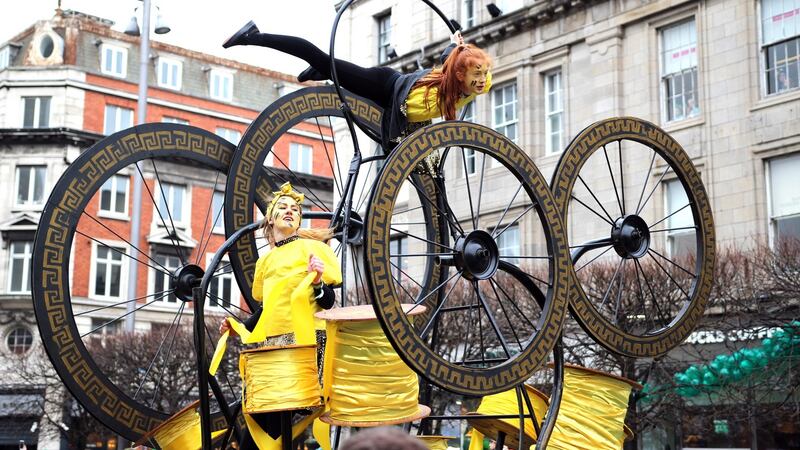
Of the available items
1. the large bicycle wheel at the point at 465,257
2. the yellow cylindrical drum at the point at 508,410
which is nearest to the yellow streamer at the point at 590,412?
the yellow cylindrical drum at the point at 508,410

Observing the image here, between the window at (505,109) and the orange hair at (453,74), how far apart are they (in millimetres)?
20230

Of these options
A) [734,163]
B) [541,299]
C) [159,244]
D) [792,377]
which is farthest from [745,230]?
[159,244]

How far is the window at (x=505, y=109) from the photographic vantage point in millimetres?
28781

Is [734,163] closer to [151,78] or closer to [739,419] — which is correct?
[739,419]

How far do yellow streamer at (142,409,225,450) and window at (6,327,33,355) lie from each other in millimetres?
35035

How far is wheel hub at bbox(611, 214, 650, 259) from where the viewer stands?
30.9 ft

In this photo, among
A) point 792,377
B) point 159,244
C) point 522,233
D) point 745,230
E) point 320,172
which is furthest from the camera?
point 320,172

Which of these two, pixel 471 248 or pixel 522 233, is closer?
pixel 471 248

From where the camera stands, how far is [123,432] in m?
8.90

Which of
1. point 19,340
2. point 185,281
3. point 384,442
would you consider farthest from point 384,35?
point 384,442

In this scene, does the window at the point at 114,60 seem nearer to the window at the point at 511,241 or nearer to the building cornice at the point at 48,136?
the building cornice at the point at 48,136

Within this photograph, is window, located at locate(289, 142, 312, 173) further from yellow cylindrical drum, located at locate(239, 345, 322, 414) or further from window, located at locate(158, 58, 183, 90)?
yellow cylindrical drum, located at locate(239, 345, 322, 414)

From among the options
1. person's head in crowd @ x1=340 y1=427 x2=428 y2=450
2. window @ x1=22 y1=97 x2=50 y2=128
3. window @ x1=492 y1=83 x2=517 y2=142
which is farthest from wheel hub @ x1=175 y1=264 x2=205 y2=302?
window @ x1=22 y1=97 x2=50 y2=128

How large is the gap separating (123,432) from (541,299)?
366cm
